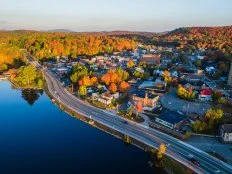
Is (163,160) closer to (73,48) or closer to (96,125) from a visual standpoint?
(96,125)

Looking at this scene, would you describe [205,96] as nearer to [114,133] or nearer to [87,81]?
[114,133]

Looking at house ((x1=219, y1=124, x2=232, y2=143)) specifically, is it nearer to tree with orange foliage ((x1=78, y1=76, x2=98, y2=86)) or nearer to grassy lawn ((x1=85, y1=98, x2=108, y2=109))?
grassy lawn ((x1=85, y1=98, x2=108, y2=109))

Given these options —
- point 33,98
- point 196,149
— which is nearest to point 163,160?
point 196,149

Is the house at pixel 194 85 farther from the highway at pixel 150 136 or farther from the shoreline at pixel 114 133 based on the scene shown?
the shoreline at pixel 114 133

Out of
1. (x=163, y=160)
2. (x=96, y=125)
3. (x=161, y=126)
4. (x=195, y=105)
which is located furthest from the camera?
(x=195, y=105)

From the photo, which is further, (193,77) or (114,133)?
(193,77)

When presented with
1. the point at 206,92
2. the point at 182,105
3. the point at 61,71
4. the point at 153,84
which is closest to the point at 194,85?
the point at 206,92

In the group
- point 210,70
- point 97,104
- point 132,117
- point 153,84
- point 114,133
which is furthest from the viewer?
point 210,70
